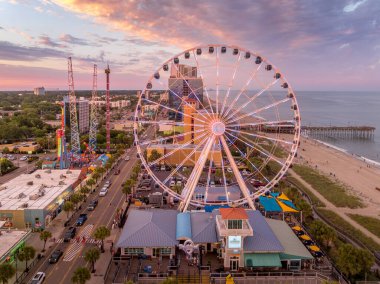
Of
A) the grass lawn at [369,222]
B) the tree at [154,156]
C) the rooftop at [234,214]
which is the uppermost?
the tree at [154,156]

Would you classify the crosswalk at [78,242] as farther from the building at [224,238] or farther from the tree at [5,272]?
the tree at [5,272]

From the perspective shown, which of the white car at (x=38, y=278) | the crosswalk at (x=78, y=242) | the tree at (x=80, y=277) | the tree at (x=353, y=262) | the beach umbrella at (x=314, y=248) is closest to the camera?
the tree at (x=80, y=277)

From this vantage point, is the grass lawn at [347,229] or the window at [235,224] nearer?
the window at [235,224]

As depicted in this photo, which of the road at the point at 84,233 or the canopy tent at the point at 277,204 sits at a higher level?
the canopy tent at the point at 277,204

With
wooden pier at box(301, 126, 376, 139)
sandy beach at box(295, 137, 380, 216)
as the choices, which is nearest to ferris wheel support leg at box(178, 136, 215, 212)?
sandy beach at box(295, 137, 380, 216)

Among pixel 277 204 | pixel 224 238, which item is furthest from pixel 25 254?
pixel 277 204

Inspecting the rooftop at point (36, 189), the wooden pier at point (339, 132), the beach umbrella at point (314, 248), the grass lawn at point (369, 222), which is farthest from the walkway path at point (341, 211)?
the wooden pier at point (339, 132)

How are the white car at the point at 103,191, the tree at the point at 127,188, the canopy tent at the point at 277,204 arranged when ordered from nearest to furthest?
the canopy tent at the point at 277,204 < the tree at the point at 127,188 < the white car at the point at 103,191
